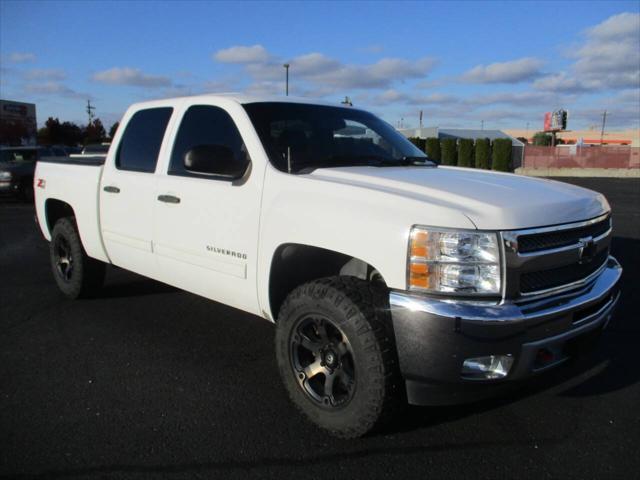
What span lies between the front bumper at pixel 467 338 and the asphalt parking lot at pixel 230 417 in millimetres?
413

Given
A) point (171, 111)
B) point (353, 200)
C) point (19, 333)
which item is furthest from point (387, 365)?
point (19, 333)

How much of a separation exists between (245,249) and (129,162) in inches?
70.9

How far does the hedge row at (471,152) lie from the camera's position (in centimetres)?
3431

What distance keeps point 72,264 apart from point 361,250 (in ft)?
12.5

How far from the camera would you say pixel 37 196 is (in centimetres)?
608

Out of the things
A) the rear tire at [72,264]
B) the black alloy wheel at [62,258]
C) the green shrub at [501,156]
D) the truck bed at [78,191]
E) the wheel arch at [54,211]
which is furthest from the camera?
the green shrub at [501,156]

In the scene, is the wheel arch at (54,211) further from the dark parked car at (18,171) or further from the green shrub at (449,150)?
the green shrub at (449,150)

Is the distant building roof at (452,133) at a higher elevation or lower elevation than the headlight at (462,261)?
higher

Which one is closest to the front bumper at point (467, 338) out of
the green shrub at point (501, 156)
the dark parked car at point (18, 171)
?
the dark parked car at point (18, 171)

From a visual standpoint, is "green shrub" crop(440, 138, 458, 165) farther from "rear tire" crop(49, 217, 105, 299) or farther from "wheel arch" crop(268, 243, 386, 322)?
"wheel arch" crop(268, 243, 386, 322)

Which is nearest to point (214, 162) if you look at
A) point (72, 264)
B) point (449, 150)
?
point (72, 264)

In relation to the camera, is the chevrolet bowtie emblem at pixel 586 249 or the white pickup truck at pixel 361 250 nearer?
the white pickup truck at pixel 361 250

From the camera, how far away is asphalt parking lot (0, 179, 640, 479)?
283 centimetres

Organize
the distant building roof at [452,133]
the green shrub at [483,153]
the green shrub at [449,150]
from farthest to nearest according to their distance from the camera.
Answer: the distant building roof at [452,133]
the green shrub at [483,153]
the green shrub at [449,150]
